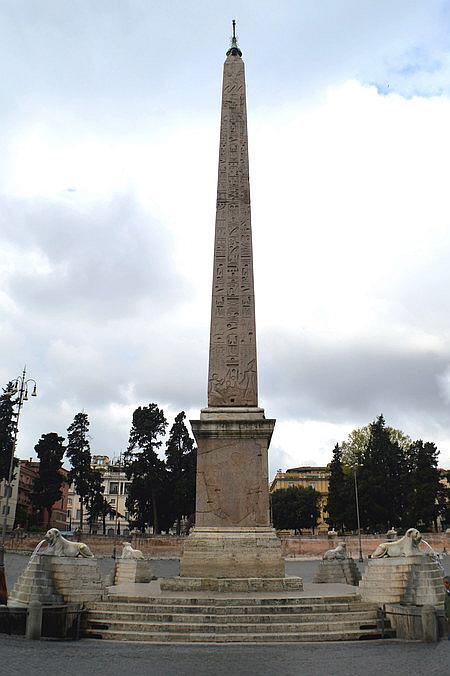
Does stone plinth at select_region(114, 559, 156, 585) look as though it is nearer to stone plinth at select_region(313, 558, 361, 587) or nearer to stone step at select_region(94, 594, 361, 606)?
stone plinth at select_region(313, 558, 361, 587)

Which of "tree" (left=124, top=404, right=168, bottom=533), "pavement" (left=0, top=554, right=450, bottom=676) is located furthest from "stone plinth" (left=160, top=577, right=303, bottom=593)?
"tree" (left=124, top=404, right=168, bottom=533)

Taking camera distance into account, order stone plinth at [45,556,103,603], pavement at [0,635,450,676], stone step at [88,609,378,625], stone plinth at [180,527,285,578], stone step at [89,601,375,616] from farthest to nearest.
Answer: stone plinth at [180,527,285,578] → stone plinth at [45,556,103,603] → stone step at [89,601,375,616] → stone step at [88,609,378,625] → pavement at [0,635,450,676]

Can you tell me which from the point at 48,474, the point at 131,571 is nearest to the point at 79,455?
the point at 48,474

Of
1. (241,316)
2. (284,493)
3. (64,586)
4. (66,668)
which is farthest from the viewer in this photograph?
(284,493)

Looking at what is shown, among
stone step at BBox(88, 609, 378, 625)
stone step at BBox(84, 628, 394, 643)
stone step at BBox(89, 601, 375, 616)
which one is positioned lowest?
stone step at BBox(84, 628, 394, 643)

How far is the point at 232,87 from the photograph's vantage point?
Answer: 1521 cm

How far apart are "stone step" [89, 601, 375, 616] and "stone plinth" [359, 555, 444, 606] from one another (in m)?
0.40

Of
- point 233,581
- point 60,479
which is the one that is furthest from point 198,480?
point 60,479

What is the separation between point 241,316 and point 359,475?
139 feet

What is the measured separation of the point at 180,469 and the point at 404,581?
41779mm

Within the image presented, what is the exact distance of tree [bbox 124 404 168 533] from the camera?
48000 millimetres

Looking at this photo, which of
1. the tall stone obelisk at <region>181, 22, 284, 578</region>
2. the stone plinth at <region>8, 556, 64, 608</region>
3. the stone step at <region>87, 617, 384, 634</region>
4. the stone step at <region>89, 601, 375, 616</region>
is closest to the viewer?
the stone step at <region>87, 617, 384, 634</region>

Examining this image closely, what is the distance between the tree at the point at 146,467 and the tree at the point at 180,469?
114 centimetres

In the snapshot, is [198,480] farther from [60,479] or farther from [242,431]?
[60,479]
